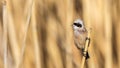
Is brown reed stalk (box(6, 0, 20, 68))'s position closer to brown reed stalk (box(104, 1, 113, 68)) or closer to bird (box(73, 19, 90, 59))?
bird (box(73, 19, 90, 59))

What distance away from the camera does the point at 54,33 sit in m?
1.47

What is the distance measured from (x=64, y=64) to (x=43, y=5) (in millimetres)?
321

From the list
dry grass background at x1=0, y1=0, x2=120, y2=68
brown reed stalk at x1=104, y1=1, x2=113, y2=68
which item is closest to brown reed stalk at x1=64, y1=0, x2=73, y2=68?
dry grass background at x1=0, y1=0, x2=120, y2=68

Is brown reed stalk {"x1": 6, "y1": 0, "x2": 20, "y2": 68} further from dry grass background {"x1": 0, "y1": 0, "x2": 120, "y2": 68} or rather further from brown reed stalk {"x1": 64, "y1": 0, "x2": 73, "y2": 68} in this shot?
brown reed stalk {"x1": 64, "y1": 0, "x2": 73, "y2": 68}

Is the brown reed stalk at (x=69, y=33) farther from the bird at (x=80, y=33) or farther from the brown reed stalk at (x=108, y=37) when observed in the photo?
the brown reed stalk at (x=108, y=37)

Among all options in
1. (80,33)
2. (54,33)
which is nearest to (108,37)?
(80,33)

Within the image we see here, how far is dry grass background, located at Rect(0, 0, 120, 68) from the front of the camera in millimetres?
1431

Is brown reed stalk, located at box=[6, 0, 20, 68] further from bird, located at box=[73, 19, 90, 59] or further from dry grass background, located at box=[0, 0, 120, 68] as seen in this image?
bird, located at box=[73, 19, 90, 59]

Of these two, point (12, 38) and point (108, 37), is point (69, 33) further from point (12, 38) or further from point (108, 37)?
point (12, 38)

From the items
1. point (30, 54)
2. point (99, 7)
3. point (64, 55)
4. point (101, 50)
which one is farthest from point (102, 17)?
point (30, 54)

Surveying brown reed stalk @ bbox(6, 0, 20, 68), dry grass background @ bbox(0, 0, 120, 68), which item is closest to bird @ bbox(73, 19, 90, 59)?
dry grass background @ bbox(0, 0, 120, 68)

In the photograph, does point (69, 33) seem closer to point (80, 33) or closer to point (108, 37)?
point (80, 33)

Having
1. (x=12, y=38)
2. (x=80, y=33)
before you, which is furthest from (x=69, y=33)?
(x=12, y=38)

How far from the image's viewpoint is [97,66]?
56.6 inches
